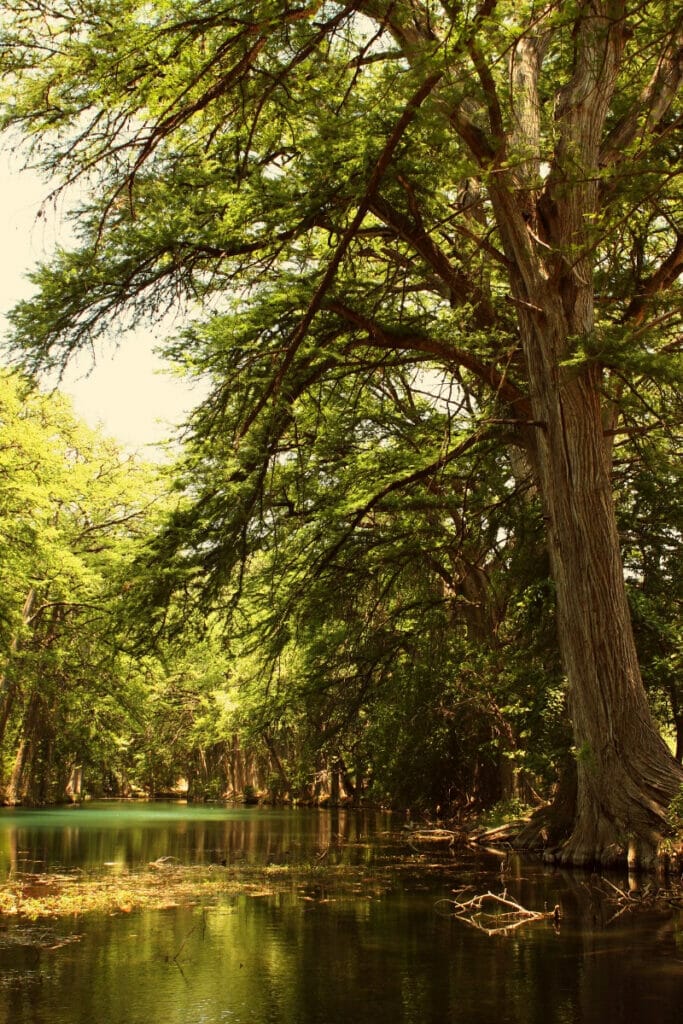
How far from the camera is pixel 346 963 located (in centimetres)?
560

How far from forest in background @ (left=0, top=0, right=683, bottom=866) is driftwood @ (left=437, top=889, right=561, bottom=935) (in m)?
2.42

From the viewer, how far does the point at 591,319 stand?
36.2ft

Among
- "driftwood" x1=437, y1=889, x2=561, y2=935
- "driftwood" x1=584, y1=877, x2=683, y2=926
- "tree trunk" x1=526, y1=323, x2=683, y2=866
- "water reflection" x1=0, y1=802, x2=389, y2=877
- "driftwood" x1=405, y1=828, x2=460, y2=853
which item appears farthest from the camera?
"driftwood" x1=405, y1=828, x2=460, y2=853

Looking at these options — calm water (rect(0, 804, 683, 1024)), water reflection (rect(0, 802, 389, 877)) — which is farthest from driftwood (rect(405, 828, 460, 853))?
calm water (rect(0, 804, 683, 1024))

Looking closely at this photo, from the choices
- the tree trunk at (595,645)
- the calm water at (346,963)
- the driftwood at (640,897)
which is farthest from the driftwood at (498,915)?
the tree trunk at (595,645)

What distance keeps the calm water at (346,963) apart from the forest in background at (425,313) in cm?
301

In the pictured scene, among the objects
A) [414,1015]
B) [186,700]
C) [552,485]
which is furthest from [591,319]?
[186,700]

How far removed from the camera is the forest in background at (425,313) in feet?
23.6

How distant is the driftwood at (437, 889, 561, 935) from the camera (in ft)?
22.6

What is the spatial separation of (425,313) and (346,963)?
8.46m

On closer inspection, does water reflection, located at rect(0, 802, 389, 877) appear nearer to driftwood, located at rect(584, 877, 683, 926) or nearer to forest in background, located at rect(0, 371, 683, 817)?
forest in background, located at rect(0, 371, 683, 817)

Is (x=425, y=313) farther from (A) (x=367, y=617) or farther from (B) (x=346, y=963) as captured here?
(B) (x=346, y=963)

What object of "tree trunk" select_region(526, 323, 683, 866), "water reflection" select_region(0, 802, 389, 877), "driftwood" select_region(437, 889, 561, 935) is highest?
"tree trunk" select_region(526, 323, 683, 866)

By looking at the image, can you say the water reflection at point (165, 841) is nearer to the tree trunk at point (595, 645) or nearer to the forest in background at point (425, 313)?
the forest in background at point (425, 313)
